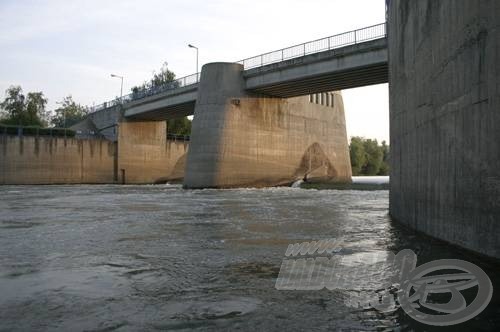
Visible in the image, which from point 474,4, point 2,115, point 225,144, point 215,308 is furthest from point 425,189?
point 2,115

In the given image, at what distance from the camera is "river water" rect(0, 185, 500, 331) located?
18.1 feet

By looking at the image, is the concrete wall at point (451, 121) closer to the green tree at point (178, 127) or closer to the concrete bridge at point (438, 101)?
the concrete bridge at point (438, 101)

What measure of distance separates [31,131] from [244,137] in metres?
26.6

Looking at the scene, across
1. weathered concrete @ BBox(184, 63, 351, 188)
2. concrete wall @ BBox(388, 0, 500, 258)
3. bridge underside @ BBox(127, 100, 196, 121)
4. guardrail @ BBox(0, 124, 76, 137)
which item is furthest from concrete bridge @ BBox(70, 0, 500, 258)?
guardrail @ BBox(0, 124, 76, 137)

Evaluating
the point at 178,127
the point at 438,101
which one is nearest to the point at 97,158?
the point at 178,127

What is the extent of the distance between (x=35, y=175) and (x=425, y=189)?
4851 centimetres

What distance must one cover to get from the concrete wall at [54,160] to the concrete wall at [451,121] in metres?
45.6

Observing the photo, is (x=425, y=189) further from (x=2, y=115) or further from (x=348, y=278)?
(x=2, y=115)

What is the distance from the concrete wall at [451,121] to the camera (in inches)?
316

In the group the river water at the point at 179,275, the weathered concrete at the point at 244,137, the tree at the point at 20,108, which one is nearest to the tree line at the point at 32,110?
the tree at the point at 20,108

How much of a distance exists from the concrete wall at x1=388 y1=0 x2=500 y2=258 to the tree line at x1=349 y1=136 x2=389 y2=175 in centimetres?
11777

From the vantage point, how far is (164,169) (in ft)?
208
